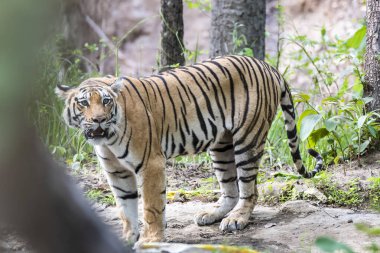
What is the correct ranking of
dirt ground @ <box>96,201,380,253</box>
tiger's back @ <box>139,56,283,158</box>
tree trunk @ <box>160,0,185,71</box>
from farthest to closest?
tree trunk @ <box>160,0,185,71</box> → tiger's back @ <box>139,56,283,158</box> → dirt ground @ <box>96,201,380,253</box>

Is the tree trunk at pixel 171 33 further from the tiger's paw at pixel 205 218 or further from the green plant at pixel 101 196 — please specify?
the tiger's paw at pixel 205 218

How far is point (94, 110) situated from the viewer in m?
5.28

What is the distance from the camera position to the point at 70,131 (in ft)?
28.6

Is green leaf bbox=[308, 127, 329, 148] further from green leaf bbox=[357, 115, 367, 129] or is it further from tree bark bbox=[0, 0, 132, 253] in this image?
tree bark bbox=[0, 0, 132, 253]

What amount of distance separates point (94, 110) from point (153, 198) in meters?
0.81

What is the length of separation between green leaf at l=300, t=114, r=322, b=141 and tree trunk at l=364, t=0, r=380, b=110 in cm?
61

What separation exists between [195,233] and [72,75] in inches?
168

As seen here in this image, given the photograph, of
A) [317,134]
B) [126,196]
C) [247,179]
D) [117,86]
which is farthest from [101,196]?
[317,134]

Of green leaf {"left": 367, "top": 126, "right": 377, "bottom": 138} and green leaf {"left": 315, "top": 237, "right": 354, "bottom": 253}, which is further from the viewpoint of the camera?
green leaf {"left": 367, "top": 126, "right": 377, "bottom": 138}

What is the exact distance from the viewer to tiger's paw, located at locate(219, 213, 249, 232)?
6.04 metres

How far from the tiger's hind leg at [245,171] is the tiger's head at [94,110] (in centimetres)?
119

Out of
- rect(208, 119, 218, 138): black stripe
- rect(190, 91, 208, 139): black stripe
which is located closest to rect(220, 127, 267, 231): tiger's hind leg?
rect(208, 119, 218, 138): black stripe

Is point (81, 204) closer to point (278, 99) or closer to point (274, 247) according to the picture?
point (274, 247)

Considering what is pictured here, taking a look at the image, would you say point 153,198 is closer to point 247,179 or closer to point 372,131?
point 247,179
